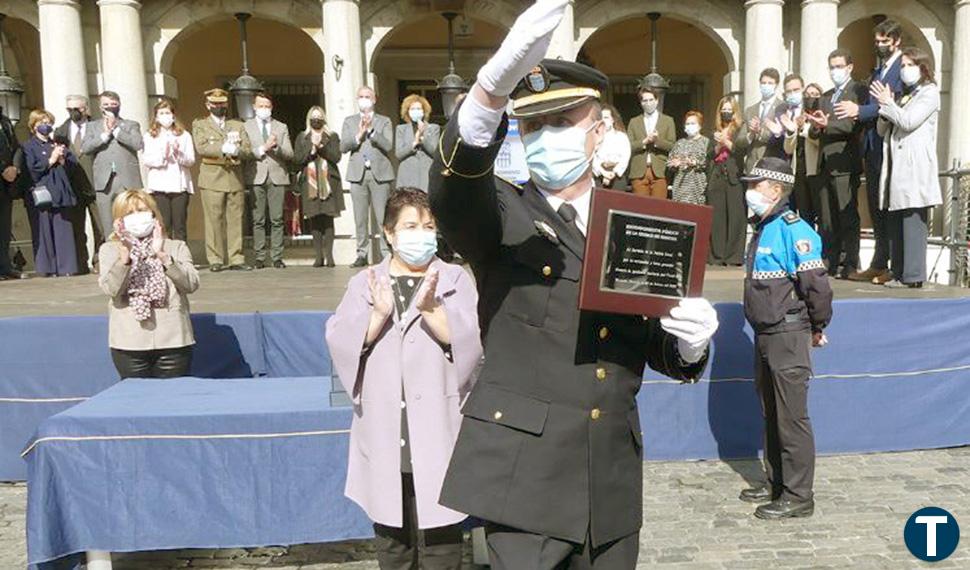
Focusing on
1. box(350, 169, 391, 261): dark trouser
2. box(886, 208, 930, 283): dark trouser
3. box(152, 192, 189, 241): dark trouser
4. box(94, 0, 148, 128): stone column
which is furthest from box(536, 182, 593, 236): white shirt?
box(94, 0, 148, 128): stone column

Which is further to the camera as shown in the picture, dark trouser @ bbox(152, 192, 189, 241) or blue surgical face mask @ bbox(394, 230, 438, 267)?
dark trouser @ bbox(152, 192, 189, 241)

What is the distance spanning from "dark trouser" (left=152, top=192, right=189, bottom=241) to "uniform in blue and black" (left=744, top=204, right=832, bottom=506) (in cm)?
785

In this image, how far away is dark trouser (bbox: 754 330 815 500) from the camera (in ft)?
16.3

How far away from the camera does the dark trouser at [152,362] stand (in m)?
5.33

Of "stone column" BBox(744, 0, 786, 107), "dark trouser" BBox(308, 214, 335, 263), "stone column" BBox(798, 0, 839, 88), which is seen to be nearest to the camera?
"dark trouser" BBox(308, 214, 335, 263)

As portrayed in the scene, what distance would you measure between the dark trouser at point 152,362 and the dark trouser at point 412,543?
2422 mm

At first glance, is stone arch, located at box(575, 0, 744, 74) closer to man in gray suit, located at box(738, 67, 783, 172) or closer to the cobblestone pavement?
man in gray suit, located at box(738, 67, 783, 172)

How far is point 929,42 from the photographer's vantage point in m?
13.3

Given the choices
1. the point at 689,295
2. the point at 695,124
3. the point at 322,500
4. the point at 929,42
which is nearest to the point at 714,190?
the point at 695,124

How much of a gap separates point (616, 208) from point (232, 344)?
14.4 feet

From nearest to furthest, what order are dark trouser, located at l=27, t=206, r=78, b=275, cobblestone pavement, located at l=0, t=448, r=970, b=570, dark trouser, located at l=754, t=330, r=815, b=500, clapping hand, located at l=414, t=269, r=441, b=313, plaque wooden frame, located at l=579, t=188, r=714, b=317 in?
plaque wooden frame, located at l=579, t=188, r=714, b=317
clapping hand, located at l=414, t=269, r=441, b=313
cobblestone pavement, located at l=0, t=448, r=970, b=570
dark trouser, located at l=754, t=330, r=815, b=500
dark trouser, located at l=27, t=206, r=78, b=275

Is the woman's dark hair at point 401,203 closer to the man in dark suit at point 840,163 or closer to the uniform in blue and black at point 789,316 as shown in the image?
the uniform in blue and black at point 789,316

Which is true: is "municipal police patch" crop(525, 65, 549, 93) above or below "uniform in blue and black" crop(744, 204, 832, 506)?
above

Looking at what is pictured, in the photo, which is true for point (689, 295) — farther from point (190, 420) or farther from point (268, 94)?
point (268, 94)
